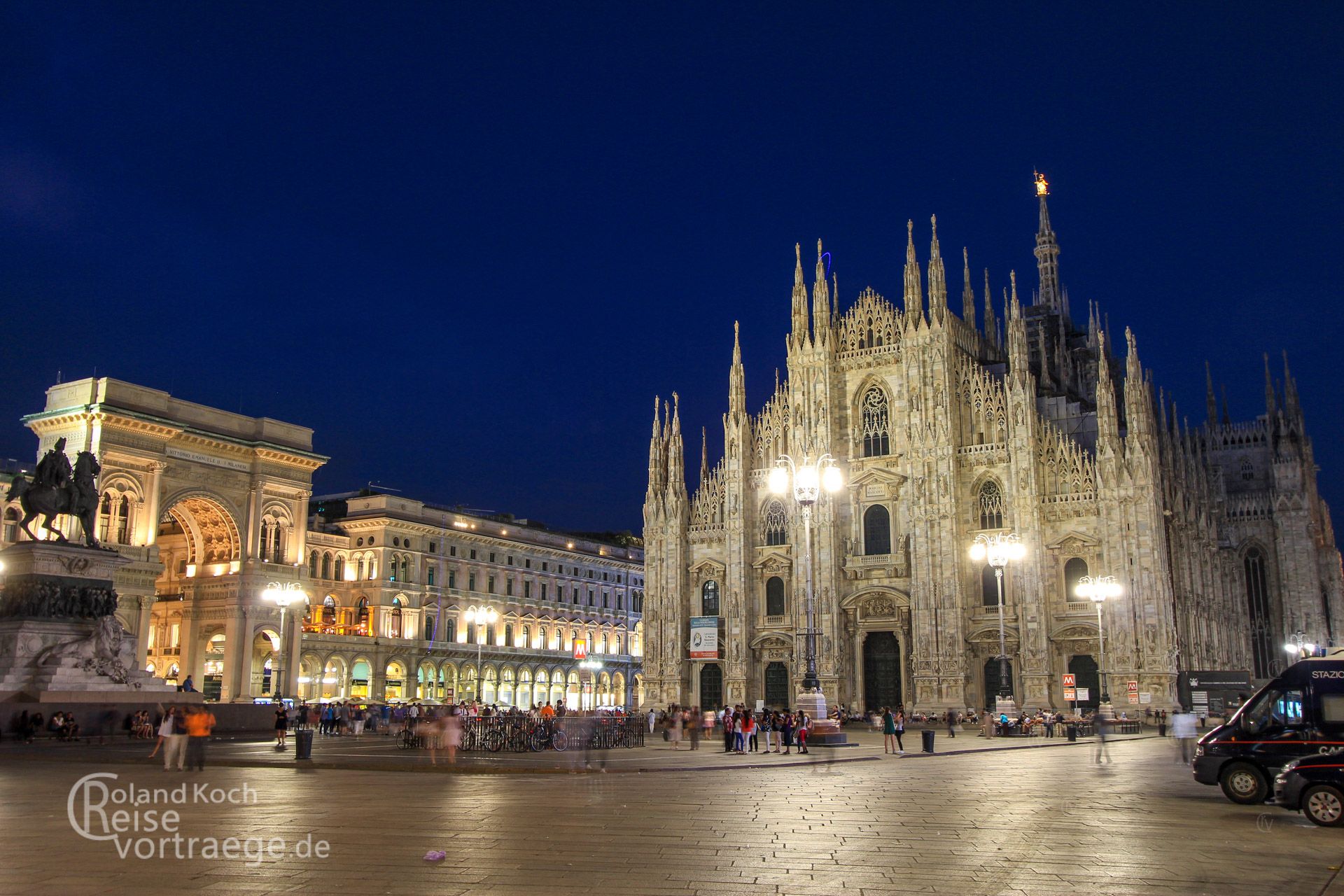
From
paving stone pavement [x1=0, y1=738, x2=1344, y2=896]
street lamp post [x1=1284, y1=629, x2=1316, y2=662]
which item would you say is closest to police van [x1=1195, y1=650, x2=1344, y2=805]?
paving stone pavement [x1=0, y1=738, x2=1344, y2=896]

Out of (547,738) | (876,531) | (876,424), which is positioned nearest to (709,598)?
(876,531)

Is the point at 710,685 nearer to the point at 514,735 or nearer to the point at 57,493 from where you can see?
the point at 514,735

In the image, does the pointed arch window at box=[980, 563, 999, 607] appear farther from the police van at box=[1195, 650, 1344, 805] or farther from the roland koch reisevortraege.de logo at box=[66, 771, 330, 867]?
the roland koch reisevortraege.de logo at box=[66, 771, 330, 867]

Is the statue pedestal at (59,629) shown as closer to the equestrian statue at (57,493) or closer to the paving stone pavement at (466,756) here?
the equestrian statue at (57,493)

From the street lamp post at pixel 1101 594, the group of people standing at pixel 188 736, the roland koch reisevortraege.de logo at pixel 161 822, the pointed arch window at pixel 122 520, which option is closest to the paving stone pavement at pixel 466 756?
the group of people standing at pixel 188 736

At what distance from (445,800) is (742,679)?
139 feet

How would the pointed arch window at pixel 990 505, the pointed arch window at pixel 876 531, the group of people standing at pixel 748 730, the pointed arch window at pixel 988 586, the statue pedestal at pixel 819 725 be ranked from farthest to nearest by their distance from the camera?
the pointed arch window at pixel 876 531, the pointed arch window at pixel 990 505, the pointed arch window at pixel 988 586, the group of people standing at pixel 748 730, the statue pedestal at pixel 819 725

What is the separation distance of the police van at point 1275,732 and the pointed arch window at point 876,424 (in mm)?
41280

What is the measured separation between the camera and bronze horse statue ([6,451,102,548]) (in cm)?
3372

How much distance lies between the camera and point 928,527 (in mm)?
54438

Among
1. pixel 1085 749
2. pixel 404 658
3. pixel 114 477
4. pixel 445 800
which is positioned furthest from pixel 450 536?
pixel 445 800

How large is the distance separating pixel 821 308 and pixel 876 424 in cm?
693

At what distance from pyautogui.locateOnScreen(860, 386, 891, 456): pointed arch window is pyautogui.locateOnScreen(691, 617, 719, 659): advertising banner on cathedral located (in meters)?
12.1

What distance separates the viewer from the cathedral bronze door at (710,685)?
60125 millimetres
